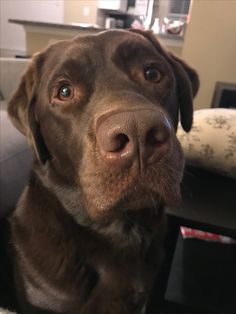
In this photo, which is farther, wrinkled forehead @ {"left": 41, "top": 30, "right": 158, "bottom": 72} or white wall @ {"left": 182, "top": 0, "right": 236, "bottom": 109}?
white wall @ {"left": 182, "top": 0, "right": 236, "bottom": 109}

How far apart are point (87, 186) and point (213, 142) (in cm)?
59

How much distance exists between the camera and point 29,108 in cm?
98

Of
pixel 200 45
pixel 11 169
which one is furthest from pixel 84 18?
pixel 11 169

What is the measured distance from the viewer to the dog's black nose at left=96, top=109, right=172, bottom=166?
64 centimetres

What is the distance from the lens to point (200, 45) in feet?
8.55

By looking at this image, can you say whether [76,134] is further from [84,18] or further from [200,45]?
[84,18]

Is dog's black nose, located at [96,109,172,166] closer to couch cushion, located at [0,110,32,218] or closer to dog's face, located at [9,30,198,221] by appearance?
dog's face, located at [9,30,198,221]

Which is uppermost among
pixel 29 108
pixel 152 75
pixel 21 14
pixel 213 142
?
pixel 152 75

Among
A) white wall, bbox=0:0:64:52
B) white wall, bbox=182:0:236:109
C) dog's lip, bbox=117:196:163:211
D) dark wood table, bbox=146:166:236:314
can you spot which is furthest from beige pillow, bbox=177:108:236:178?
white wall, bbox=0:0:64:52

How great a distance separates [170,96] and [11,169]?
608 millimetres

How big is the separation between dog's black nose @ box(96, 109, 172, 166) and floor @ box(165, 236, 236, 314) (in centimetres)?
81

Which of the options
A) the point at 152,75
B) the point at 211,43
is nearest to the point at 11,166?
the point at 152,75

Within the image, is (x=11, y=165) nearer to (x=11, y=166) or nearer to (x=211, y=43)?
(x=11, y=166)

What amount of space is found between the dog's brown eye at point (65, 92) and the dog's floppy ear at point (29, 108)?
0.39ft
